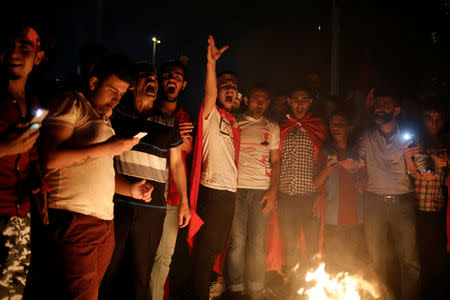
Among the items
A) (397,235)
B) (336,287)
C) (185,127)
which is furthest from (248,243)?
(397,235)

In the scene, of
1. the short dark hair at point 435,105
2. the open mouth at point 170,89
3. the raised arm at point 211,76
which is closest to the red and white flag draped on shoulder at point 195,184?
the raised arm at point 211,76

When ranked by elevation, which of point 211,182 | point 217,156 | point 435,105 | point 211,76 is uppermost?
point 211,76

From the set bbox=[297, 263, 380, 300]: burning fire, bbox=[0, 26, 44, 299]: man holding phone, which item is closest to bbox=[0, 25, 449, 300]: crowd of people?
bbox=[0, 26, 44, 299]: man holding phone

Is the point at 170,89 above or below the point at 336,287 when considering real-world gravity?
above

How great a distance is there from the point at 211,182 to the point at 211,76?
1225mm

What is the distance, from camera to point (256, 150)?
4066 millimetres

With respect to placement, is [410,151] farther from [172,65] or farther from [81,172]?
[81,172]

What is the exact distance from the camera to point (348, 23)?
27.4ft

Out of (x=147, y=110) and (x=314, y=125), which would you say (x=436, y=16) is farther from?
(x=147, y=110)

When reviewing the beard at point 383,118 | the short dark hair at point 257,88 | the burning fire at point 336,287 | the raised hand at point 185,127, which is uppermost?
the short dark hair at point 257,88

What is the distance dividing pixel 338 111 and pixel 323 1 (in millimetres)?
6631

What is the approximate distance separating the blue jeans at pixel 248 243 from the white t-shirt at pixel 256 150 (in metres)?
0.16

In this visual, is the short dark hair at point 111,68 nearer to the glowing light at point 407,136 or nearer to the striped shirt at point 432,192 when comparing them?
the glowing light at point 407,136

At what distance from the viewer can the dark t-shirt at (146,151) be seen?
8.92ft
